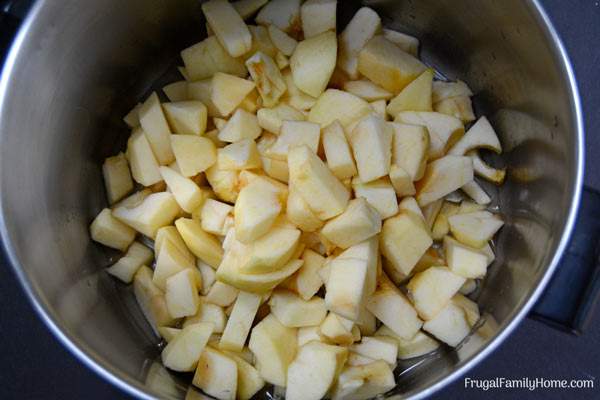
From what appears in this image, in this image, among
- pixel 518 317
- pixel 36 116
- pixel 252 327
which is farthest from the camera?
pixel 252 327

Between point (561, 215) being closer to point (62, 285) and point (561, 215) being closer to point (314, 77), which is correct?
point (314, 77)

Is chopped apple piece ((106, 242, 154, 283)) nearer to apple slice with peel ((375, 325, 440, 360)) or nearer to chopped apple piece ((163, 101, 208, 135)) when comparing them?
chopped apple piece ((163, 101, 208, 135))

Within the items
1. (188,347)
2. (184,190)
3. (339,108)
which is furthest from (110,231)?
(339,108)

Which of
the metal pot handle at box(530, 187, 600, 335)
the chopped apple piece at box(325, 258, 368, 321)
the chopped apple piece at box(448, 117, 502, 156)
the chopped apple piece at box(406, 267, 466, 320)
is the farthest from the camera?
the chopped apple piece at box(448, 117, 502, 156)

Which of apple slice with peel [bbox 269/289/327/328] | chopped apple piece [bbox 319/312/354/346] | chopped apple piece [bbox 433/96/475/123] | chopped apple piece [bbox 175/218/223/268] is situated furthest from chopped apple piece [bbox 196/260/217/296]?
chopped apple piece [bbox 433/96/475/123]

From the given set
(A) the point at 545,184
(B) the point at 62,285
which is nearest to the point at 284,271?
(B) the point at 62,285
